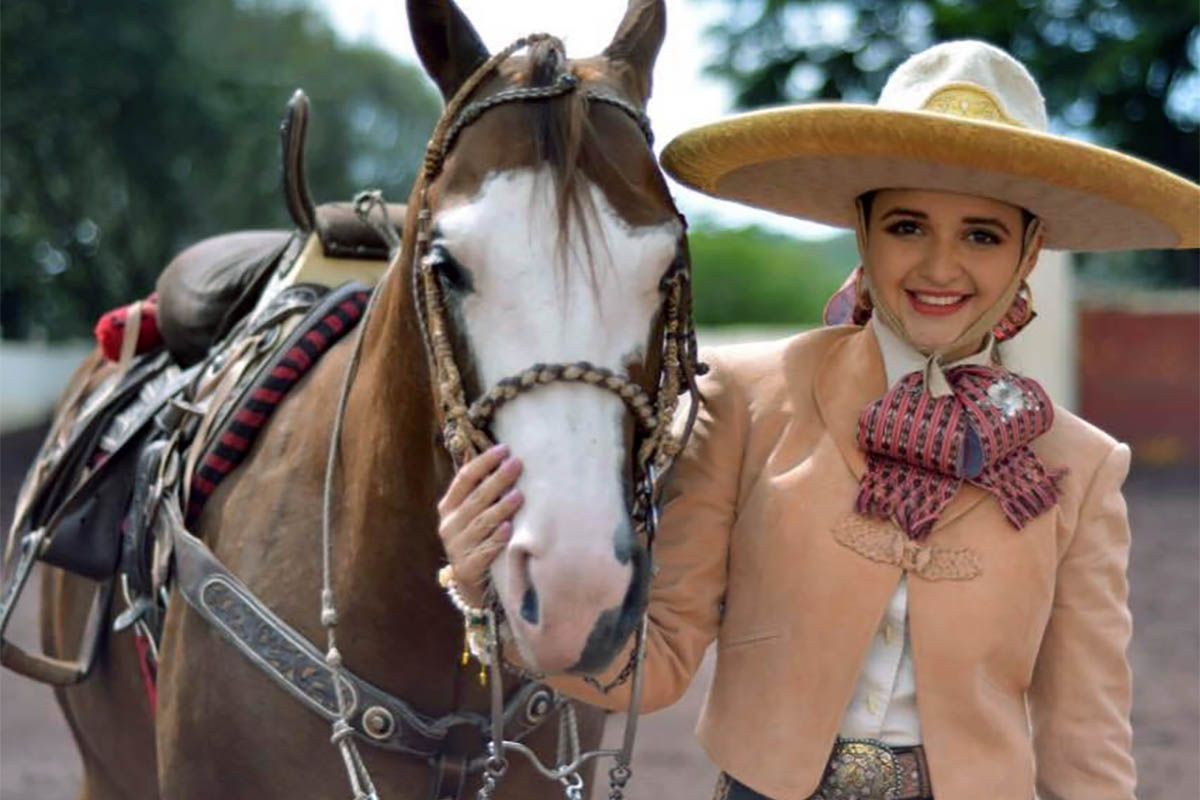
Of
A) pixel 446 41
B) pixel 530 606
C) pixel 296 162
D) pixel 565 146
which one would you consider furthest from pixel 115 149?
pixel 530 606

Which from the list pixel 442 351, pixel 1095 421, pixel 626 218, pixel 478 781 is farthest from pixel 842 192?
pixel 1095 421

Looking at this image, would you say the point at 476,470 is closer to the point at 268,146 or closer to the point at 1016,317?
the point at 1016,317

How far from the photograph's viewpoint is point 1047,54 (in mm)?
20141

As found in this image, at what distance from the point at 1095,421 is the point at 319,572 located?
16.0 m

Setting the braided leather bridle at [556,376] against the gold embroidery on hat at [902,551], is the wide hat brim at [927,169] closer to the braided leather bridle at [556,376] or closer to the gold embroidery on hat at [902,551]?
the braided leather bridle at [556,376]

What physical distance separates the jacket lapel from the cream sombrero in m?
0.24

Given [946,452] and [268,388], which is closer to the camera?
[946,452]

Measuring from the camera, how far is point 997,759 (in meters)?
2.22

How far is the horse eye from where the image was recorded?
2000mm

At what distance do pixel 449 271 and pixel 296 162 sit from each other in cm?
182

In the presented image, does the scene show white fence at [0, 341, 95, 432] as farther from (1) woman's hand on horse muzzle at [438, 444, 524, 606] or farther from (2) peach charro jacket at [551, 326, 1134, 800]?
(1) woman's hand on horse muzzle at [438, 444, 524, 606]

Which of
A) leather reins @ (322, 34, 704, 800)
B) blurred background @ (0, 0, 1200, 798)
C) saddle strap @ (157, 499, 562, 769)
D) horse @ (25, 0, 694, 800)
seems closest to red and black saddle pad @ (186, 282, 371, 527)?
horse @ (25, 0, 694, 800)

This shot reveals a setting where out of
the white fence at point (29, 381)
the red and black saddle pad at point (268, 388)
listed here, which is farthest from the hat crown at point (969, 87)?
the white fence at point (29, 381)

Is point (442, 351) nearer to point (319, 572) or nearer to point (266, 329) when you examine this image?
point (319, 572)
